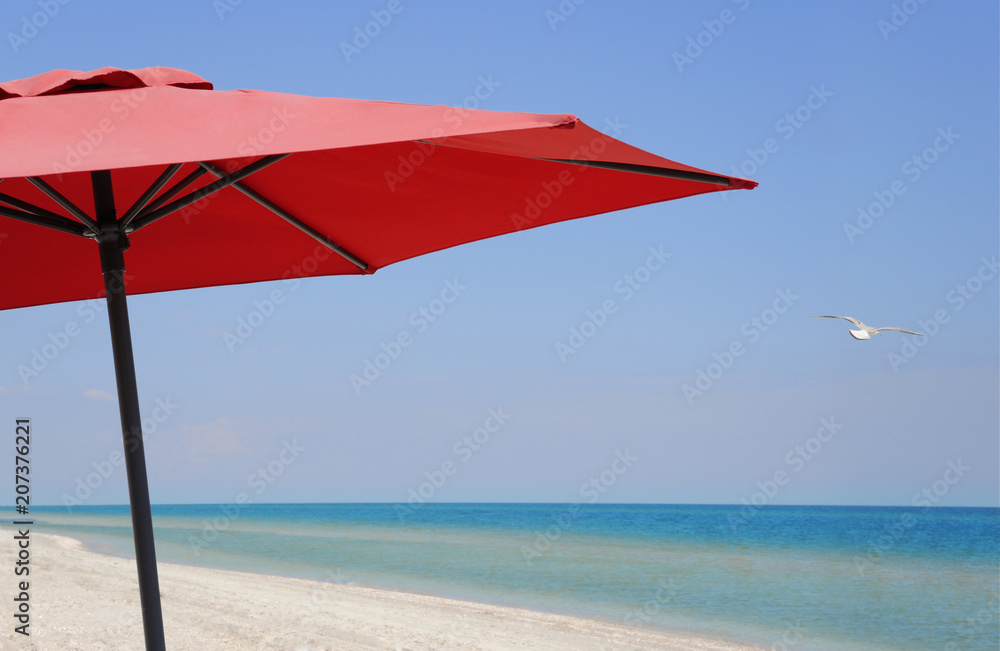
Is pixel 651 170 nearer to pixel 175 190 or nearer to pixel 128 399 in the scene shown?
pixel 175 190

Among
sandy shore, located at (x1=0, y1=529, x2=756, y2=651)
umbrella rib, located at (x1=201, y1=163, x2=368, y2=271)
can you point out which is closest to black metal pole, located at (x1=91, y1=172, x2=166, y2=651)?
umbrella rib, located at (x1=201, y1=163, x2=368, y2=271)

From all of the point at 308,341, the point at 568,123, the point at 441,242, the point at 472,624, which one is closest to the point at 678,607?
the point at 472,624

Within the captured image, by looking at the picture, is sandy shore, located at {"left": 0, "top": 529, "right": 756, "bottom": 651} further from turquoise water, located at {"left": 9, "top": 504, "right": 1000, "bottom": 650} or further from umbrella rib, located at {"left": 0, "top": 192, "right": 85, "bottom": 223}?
umbrella rib, located at {"left": 0, "top": 192, "right": 85, "bottom": 223}

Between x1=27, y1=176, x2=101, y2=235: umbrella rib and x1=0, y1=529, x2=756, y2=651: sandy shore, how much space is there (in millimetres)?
3872

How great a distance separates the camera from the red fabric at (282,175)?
1.33 meters

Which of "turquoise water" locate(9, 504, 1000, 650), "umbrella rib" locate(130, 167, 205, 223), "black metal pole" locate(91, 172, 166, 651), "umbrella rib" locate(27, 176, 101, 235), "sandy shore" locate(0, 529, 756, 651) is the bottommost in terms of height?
"turquoise water" locate(9, 504, 1000, 650)

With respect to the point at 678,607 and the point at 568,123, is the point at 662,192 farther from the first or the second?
the point at 678,607

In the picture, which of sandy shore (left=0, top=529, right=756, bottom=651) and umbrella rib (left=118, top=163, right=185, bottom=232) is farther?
sandy shore (left=0, top=529, right=756, bottom=651)

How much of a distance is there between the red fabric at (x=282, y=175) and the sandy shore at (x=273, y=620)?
3.29m

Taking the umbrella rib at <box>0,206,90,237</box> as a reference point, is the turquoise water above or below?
below

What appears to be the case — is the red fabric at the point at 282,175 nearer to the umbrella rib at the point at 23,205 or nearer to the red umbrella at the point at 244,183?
the red umbrella at the point at 244,183

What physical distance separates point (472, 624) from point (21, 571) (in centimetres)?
490

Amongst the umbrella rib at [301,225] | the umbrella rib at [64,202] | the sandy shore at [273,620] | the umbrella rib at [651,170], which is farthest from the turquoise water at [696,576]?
the umbrella rib at [64,202]

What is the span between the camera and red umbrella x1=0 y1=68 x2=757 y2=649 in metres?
1.35
